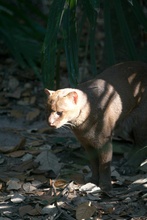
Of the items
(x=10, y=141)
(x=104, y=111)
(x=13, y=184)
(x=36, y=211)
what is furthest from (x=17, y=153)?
(x=36, y=211)

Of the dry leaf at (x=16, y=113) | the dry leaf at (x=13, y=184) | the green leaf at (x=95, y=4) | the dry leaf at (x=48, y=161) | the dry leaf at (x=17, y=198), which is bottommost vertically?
the dry leaf at (x=17, y=198)

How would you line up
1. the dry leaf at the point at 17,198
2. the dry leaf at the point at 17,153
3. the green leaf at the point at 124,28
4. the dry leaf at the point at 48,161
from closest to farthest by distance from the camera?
1. the dry leaf at the point at 17,198
2. the dry leaf at the point at 48,161
3. the green leaf at the point at 124,28
4. the dry leaf at the point at 17,153

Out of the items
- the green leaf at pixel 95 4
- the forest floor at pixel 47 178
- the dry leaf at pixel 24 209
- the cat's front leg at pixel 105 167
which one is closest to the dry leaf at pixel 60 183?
the forest floor at pixel 47 178

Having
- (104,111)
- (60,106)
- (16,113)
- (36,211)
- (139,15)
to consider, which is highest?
(139,15)

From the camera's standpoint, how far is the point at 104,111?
507 centimetres

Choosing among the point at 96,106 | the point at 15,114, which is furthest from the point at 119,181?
the point at 15,114

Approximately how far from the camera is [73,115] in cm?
478

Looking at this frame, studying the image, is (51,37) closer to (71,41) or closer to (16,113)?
(71,41)

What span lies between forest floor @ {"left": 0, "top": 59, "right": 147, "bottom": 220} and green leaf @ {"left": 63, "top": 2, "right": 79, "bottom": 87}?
849 millimetres

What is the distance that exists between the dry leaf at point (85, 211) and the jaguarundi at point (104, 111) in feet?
1.89

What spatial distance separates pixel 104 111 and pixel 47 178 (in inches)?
32.4

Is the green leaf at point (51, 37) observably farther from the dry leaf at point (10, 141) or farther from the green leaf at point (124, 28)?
the dry leaf at point (10, 141)

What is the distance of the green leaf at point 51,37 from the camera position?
5.06 meters

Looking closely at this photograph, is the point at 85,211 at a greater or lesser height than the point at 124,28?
lesser
